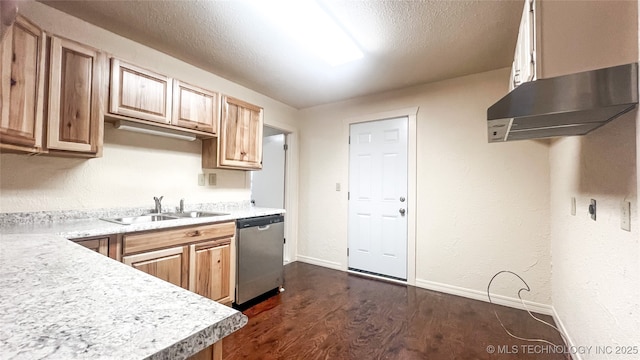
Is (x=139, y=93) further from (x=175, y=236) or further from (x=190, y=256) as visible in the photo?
(x=190, y=256)

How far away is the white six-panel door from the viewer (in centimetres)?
310

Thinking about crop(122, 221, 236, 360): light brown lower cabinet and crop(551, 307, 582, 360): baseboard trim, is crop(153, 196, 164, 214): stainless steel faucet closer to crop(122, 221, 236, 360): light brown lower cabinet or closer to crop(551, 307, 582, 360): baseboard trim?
crop(122, 221, 236, 360): light brown lower cabinet

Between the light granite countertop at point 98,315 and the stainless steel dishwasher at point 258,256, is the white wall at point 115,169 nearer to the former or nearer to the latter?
the stainless steel dishwasher at point 258,256

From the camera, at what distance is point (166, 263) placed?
188 centimetres

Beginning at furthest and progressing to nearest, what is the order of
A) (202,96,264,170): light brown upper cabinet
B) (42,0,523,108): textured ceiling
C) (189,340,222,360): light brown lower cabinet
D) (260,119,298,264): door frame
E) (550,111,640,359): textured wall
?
(260,119,298,264): door frame → (202,96,264,170): light brown upper cabinet → (42,0,523,108): textured ceiling → (550,111,640,359): textured wall → (189,340,222,360): light brown lower cabinet

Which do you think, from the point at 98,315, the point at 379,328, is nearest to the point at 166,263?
the point at 98,315

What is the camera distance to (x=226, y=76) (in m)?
2.88

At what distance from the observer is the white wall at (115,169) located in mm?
1720

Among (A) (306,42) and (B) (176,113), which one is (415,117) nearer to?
(A) (306,42)

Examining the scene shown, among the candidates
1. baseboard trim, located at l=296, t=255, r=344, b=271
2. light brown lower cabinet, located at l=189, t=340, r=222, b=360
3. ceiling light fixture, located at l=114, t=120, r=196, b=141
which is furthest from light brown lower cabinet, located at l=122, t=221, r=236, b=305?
baseboard trim, located at l=296, t=255, r=344, b=271

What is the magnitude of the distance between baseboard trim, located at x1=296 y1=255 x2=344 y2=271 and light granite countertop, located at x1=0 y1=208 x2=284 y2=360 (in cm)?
295

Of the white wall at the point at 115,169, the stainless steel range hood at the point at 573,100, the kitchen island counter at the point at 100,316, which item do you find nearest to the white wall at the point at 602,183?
the stainless steel range hood at the point at 573,100

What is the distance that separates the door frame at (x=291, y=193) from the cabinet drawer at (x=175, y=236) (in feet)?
5.10

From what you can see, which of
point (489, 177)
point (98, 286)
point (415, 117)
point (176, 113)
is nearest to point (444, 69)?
point (415, 117)
